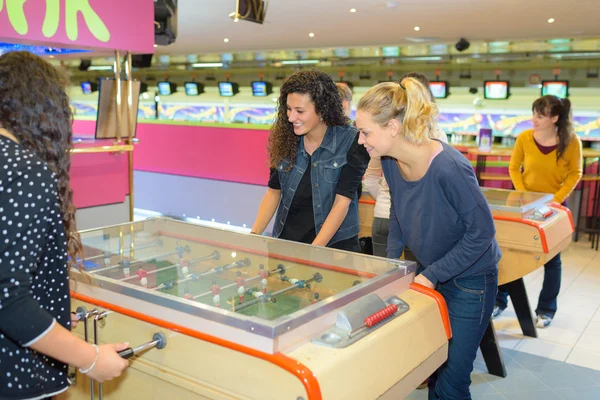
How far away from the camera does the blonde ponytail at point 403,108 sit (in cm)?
194

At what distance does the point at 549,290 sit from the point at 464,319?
7.99ft

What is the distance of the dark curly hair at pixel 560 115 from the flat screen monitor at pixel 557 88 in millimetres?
Result: 6547

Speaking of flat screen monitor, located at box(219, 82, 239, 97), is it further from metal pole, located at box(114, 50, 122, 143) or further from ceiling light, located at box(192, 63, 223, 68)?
metal pole, located at box(114, 50, 122, 143)

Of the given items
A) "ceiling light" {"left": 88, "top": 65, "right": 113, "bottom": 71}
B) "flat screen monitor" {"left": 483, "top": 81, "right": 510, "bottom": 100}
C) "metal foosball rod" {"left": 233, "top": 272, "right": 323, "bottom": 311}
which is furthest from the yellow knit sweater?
"ceiling light" {"left": 88, "top": 65, "right": 113, "bottom": 71}

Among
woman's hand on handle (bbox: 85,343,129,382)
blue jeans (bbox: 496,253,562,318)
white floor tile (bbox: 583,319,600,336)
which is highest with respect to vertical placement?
woman's hand on handle (bbox: 85,343,129,382)

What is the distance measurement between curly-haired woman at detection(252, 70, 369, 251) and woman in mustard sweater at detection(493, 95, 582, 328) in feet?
7.54

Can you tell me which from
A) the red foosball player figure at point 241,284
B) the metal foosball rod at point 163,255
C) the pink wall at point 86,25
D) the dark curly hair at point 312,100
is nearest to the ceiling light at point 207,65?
the pink wall at point 86,25

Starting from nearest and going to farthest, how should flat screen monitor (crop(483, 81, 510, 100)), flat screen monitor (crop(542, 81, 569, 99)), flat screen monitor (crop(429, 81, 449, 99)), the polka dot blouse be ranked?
the polka dot blouse < flat screen monitor (crop(542, 81, 569, 99)) < flat screen monitor (crop(483, 81, 510, 100)) < flat screen monitor (crop(429, 81, 449, 99))

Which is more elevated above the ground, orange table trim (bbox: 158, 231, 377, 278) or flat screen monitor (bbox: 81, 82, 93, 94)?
flat screen monitor (bbox: 81, 82, 93, 94)

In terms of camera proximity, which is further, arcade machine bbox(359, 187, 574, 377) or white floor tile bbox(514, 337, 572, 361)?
white floor tile bbox(514, 337, 572, 361)

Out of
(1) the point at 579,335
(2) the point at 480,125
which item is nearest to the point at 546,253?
(1) the point at 579,335

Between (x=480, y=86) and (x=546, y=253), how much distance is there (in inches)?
357

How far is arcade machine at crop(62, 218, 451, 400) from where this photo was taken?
141cm

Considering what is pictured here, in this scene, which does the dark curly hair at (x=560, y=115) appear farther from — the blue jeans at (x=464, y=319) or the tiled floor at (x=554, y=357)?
the blue jeans at (x=464, y=319)
